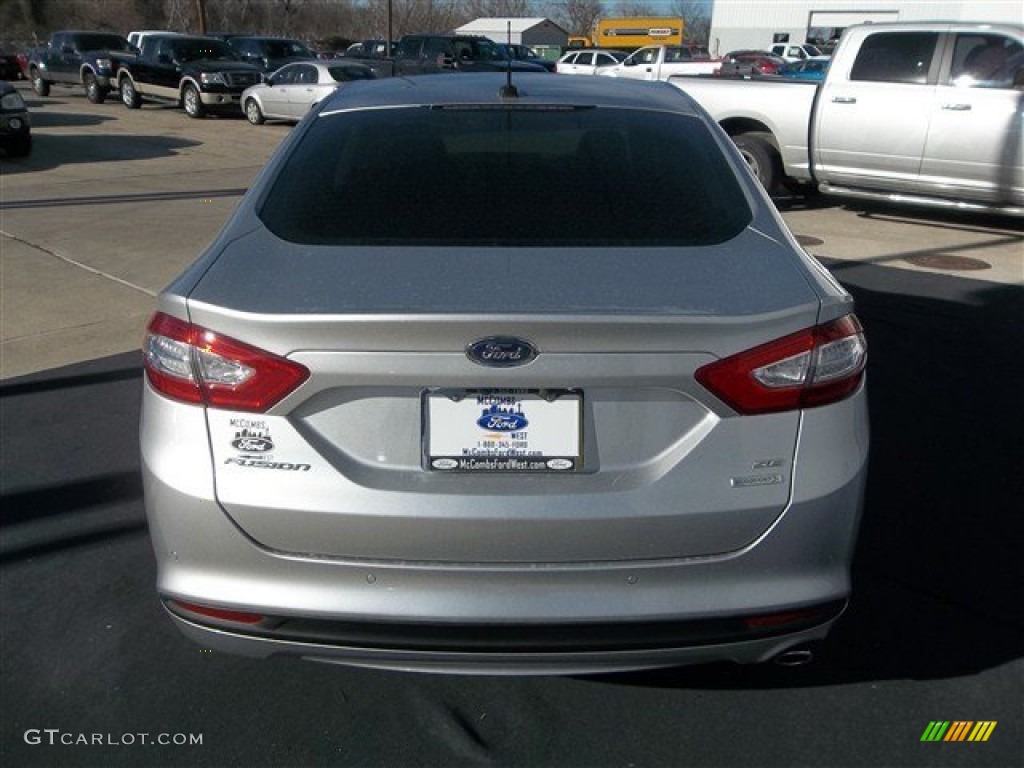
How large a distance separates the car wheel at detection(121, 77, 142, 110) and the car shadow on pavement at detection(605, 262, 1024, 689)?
922 inches

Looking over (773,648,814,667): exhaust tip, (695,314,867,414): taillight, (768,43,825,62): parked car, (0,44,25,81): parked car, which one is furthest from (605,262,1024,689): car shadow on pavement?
(768,43,825,62): parked car

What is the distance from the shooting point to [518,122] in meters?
3.10

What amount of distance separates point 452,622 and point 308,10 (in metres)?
87.4

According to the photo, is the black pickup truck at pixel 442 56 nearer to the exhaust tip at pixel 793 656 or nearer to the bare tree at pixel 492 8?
the exhaust tip at pixel 793 656

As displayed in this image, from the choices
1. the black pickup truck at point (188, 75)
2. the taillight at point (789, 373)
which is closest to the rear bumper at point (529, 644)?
the taillight at point (789, 373)

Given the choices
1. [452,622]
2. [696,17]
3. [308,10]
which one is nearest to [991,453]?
[452,622]

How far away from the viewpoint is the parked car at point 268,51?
88.9ft

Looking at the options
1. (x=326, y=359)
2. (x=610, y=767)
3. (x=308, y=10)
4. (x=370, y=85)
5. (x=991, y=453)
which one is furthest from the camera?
(x=308, y=10)

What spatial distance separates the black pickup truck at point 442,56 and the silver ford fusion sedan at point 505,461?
2152 centimetres

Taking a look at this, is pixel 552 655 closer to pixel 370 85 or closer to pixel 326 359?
pixel 326 359

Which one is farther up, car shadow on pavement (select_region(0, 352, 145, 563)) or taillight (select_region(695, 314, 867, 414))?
taillight (select_region(695, 314, 867, 414))

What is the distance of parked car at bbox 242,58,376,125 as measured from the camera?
1964 centimetres

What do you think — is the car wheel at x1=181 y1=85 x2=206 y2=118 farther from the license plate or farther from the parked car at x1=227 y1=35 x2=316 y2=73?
the license plate

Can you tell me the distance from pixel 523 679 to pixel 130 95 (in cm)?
2583
